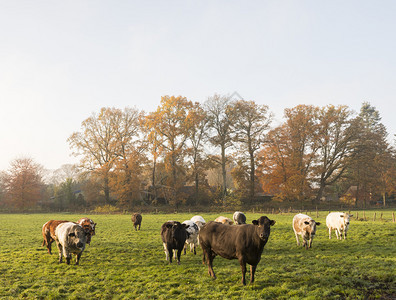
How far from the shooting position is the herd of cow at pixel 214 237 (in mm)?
8039

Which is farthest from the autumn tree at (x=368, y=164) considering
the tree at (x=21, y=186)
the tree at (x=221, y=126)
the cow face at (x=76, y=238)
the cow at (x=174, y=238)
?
the tree at (x=21, y=186)

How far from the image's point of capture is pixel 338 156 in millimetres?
44469

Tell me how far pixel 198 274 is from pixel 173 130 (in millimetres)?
35819

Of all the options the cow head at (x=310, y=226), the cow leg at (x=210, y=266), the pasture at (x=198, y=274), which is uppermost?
the cow head at (x=310, y=226)

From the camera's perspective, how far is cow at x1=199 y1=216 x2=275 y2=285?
7973 mm

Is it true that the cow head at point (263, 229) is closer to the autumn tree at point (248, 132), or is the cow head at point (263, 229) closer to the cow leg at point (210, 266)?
the cow leg at point (210, 266)

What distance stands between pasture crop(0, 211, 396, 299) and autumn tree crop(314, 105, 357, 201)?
3210cm

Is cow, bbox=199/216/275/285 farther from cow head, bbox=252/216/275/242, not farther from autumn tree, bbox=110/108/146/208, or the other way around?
autumn tree, bbox=110/108/146/208

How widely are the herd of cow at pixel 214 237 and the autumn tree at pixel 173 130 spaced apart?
28.5 m

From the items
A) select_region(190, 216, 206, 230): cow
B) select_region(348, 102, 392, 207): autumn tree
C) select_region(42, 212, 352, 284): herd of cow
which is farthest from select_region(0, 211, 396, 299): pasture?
select_region(348, 102, 392, 207): autumn tree

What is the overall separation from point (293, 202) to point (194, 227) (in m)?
34.3

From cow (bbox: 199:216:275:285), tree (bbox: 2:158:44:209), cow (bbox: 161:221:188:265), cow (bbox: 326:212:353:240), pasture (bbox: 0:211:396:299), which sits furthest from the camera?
tree (bbox: 2:158:44:209)

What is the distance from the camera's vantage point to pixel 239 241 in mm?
8250

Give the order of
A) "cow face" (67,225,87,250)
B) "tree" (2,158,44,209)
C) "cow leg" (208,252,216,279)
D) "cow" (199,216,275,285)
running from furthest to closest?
"tree" (2,158,44,209) < "cow face" (67,225,87,250) < "cow leg" (208,252,216,279) < "cow" (199,216,275,285)
